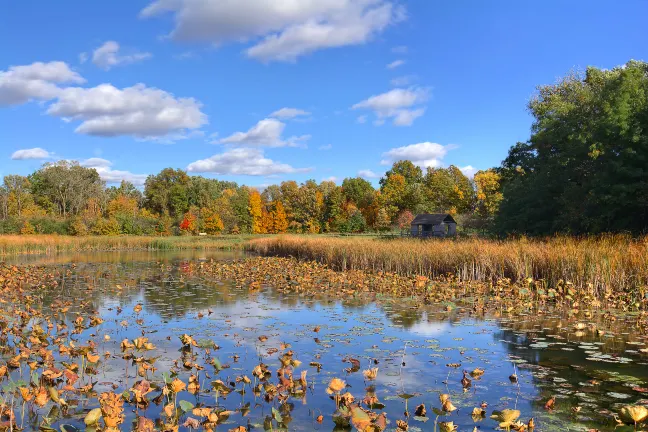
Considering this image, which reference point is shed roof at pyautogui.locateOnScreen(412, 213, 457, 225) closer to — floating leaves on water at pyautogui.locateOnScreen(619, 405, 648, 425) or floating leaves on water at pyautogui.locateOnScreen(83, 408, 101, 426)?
floating leaves on water at pyautogui.locateOnScreen(619, 405, 648, 425)

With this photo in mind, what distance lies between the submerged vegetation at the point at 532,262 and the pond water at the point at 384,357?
2713mm

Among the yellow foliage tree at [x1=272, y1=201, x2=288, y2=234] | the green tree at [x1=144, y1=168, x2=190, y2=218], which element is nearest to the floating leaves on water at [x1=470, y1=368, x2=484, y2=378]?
the yellow foliage tree at [x1=272, y1=201, x2=288, y2=234]

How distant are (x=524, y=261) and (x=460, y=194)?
57.1 metres

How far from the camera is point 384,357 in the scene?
739 centimetres

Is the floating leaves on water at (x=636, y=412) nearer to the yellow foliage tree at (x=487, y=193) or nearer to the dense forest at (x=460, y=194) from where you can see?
the dense forest at (x=460, y=194)

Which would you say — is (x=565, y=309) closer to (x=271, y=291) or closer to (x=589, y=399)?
(x=589, y=399)

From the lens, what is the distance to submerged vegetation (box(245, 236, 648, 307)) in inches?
481

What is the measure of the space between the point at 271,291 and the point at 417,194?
58.0m

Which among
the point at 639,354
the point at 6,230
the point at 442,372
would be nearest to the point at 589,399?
the point at 442,372

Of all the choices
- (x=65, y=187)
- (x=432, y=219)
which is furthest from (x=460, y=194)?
(x=65, y=187)

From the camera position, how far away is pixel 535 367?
22.2 feet

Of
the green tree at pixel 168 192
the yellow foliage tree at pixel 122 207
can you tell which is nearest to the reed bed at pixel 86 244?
the yellow foliage tree at pixel 122 207

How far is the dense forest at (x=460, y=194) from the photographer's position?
64.1ft

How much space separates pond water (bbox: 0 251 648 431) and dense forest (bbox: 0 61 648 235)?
38.6ft
